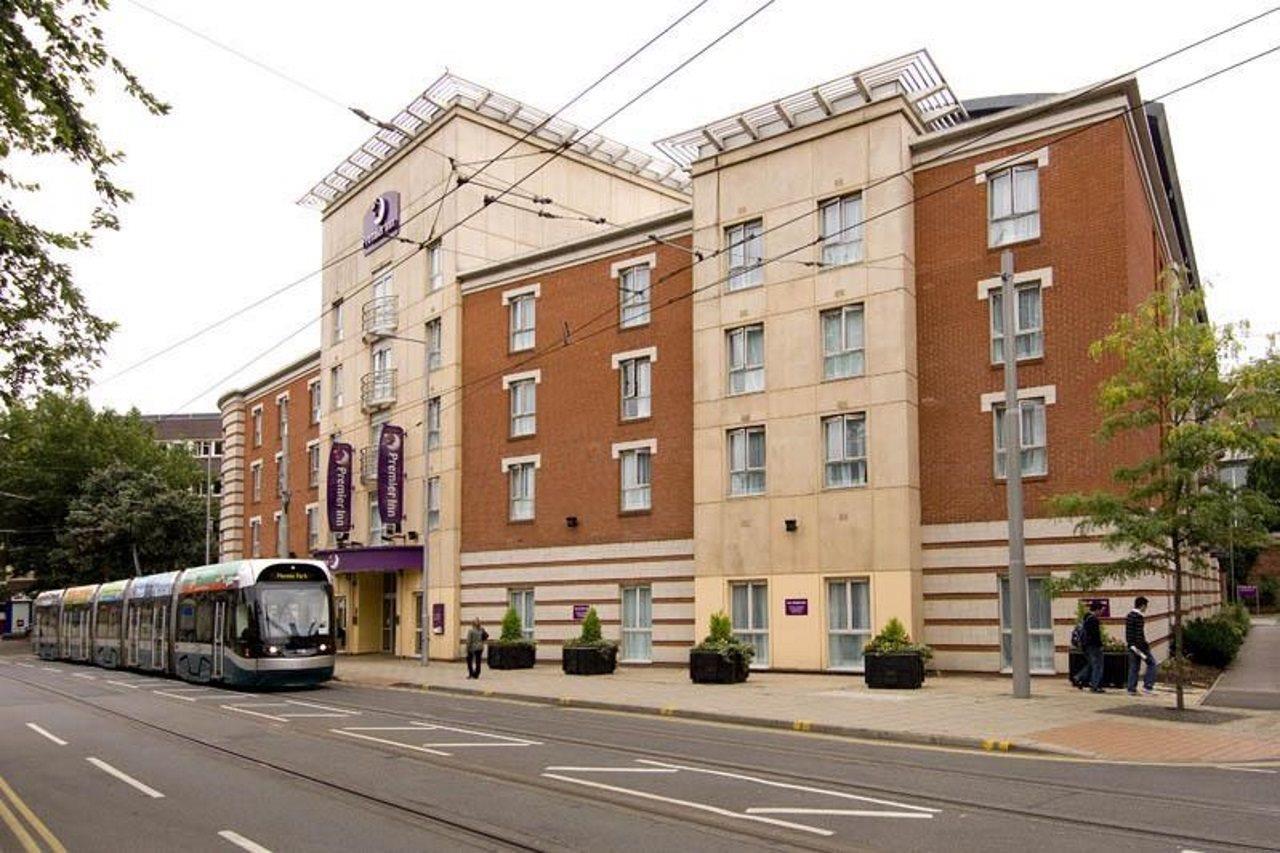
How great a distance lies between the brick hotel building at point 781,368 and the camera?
24688 millimetres

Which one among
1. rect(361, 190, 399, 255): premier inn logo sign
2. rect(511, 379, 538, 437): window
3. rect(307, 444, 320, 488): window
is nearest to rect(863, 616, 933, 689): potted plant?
rect(511, 379, 538, 437): window

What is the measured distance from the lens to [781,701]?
20.7m

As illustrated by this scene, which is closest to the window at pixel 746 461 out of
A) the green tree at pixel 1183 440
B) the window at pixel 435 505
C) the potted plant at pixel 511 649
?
the potted plant at pixel 511 649

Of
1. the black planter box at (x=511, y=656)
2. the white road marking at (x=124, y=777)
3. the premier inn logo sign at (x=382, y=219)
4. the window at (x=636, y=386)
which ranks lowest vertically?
the black planter box at (x=511, y=656)

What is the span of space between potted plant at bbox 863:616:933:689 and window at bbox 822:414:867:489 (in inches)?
187

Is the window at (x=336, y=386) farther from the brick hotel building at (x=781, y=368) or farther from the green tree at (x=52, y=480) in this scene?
the green tree at (x=52, y=480)

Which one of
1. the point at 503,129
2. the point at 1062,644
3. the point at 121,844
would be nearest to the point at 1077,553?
the point at 1062,644

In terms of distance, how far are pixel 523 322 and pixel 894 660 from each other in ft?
60.8

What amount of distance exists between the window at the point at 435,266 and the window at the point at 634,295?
325 inches

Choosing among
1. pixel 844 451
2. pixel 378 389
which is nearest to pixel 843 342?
pixel 844 451

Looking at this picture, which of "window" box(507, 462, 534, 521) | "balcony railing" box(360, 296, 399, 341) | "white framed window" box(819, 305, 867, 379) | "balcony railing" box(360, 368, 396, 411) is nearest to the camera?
"white framed window" box(819, 305, 867, 379)

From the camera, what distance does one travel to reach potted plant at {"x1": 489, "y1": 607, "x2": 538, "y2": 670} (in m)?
31.6

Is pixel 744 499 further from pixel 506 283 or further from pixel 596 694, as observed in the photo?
pixel 506 283

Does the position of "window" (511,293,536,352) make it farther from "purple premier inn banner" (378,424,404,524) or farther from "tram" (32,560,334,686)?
"tram" (32,560,334,686)
